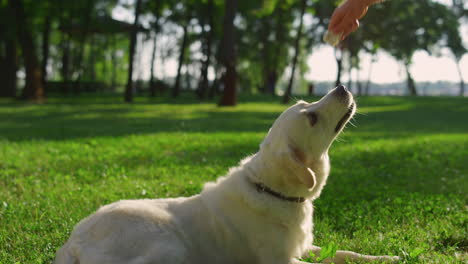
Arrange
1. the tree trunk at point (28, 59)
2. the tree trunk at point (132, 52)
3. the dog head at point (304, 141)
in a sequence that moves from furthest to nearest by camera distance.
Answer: the tree trunk at point (132, 52) → the tree trunk at point (28, 59) → the dog head at point (304, 141)

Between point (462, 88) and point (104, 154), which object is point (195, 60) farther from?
point (104, 154)

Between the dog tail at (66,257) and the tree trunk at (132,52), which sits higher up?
the tree trunk at (132,52)

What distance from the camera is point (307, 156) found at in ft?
13.6

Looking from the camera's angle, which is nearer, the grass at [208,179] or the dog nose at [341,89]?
the dog nose at [341,89]

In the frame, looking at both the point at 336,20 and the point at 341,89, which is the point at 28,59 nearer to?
the point at 336,20

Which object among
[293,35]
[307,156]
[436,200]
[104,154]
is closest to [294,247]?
[307,156]

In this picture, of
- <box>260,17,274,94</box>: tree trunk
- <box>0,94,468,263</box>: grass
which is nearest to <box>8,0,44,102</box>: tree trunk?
<box>0,94,468,263</box>: grass

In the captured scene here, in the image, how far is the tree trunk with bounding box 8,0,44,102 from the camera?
Result: 89.4ft

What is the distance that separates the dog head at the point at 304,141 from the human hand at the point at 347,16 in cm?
66

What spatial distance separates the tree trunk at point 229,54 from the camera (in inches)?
970

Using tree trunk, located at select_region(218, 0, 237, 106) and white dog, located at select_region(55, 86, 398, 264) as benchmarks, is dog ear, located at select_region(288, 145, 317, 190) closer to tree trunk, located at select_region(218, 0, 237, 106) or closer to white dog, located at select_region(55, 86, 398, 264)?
white dog, located at select_region(55, 86, 398, 264)

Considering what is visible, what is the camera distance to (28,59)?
2719 cm

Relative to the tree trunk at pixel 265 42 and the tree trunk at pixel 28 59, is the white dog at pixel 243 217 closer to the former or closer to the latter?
the tree trunk at pixel 28 59

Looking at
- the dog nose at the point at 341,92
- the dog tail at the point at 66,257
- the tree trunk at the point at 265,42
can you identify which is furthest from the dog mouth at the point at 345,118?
the tree trunk at the point at 265,42
